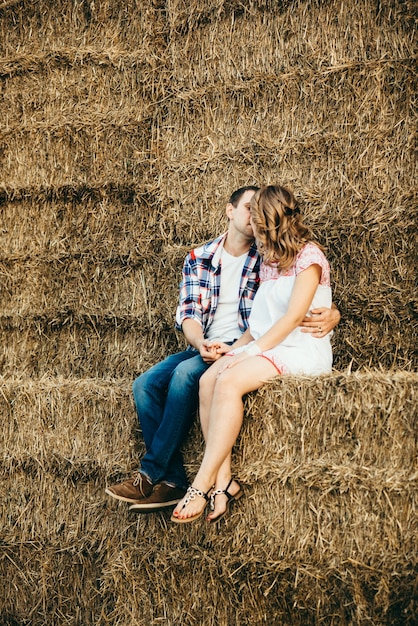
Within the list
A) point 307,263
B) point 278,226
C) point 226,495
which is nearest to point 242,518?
point 226,495

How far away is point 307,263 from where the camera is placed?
365 centimetres

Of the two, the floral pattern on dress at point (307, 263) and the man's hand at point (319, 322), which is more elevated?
the floral pattern on dress at point (307, 263)

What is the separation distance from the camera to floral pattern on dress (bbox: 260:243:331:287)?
3658mm

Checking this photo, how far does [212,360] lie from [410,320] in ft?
3.16

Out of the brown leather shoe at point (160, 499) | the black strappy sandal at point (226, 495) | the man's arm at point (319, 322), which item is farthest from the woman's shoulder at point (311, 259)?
the brown leather shoe at point (160, 499)

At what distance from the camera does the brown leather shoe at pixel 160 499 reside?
3.46 meters

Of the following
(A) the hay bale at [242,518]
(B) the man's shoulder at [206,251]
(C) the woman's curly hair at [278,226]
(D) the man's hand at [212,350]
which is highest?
(C) the woman's curly hair at [278,226]

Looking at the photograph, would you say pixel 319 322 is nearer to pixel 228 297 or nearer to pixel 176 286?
pixel 228 297

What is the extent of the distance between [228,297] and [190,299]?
18cm

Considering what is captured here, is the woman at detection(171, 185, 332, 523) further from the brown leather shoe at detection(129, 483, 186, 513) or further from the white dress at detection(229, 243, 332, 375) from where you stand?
the brown leather shoe at detection(129, 483, 186, 513)

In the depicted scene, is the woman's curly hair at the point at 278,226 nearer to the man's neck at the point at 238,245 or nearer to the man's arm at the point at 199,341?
the man's neck at the point at 238,245

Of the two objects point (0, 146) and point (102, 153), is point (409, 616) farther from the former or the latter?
point (0, 146)

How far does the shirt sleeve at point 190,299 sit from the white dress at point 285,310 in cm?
31

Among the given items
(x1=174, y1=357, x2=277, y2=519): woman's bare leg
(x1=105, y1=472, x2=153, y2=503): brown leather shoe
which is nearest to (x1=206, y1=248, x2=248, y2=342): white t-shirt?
(x1=174, y1=357, x2=277, y2=519): woman's bare leg
